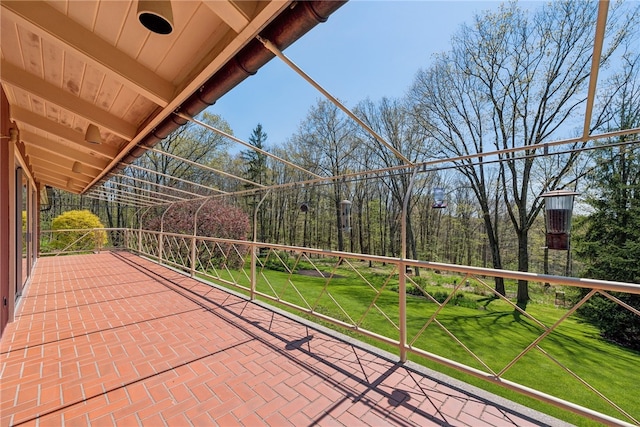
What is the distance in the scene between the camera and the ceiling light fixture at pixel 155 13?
1.30 metres

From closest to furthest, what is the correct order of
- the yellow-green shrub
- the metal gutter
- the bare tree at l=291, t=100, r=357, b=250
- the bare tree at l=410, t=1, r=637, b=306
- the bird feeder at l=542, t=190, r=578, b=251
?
1. the metal gutter
2. the bird feeder at l=542, t=190, r=578, b=251
3. the bare tree at l=410, t=1, r=637, b=306
4. the yellow-green shrub
5. the bare tree at l=291, t=100, r=357, b=250

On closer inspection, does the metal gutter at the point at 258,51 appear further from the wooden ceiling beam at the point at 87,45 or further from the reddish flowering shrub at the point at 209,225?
the reddish flowering shrub at the point at 209,225

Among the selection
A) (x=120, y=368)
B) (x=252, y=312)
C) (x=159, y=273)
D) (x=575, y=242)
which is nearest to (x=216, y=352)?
(x=120, y=368)

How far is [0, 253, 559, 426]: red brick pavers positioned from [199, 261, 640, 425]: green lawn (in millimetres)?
465

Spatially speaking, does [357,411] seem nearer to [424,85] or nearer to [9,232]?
[9,232]

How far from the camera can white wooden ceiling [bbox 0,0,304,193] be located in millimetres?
1574

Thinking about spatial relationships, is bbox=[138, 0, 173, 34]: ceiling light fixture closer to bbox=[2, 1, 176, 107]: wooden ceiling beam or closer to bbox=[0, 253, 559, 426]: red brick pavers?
bbox=[2, 1, 176, 107]: wooden ceiling beam

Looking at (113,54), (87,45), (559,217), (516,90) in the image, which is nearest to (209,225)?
(113,54)

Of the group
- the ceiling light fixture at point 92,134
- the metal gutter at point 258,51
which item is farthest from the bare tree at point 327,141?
the metal gutter at point 258,51

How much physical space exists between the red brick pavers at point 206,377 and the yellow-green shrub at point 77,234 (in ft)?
26.2

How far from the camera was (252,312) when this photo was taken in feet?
12.0

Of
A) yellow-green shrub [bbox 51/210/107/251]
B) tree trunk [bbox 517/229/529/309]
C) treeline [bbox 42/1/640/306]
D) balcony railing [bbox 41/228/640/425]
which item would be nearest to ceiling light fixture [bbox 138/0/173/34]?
treeline [bbox 42/1/640/306]

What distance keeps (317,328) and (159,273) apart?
4.41m

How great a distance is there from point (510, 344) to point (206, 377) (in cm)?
531
